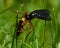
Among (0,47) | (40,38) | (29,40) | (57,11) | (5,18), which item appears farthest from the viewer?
(57,11)

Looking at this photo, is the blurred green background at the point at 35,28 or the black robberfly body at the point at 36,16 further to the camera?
the black robberfly body at the point at 36,16

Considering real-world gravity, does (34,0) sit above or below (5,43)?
above

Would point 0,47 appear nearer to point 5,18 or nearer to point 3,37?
point 3,37

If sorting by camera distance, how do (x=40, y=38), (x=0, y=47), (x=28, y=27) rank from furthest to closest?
(x=40, y=38) → (x=28, y=27) → (x=0, y=47)

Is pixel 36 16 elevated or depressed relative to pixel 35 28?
elevated

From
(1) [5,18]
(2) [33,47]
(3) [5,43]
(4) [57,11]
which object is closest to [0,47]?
(3) [5,43]

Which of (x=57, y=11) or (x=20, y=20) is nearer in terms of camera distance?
(x=20, y=20)

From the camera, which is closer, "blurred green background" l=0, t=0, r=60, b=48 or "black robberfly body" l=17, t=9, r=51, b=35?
"blurred green background" l=0, t=0, r=60, b=48

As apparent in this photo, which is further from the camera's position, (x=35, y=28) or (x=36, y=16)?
(x=35, y=28)
